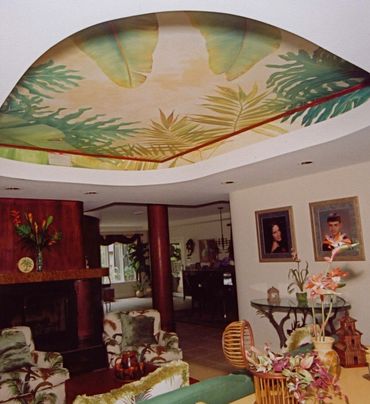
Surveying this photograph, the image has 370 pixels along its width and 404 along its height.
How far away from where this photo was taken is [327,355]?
5.74ft

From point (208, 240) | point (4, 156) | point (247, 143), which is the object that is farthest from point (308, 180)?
point (208, 240)

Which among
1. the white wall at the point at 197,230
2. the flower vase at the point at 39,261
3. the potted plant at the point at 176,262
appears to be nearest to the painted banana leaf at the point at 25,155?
the flower vase at the point at 39,261

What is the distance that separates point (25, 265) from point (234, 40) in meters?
4.14

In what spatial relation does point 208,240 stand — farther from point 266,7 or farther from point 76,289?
Result: point 266,7

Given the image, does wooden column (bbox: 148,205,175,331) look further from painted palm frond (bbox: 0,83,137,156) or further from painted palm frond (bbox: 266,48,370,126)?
painted palm frond (bbox: 266,48,370,126)

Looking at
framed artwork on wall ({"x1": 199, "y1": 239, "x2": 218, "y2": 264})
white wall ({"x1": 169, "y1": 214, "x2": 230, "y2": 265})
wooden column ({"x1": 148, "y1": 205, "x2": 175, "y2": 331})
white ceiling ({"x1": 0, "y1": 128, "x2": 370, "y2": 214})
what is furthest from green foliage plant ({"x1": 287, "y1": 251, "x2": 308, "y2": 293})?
framed artwork on wall ({"x1": 199, "y1": 239, "x2": 218, "y2": 264})

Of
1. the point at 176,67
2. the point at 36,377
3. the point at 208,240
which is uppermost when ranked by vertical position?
the point at 176,67

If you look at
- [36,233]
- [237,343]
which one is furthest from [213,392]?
[36,233]

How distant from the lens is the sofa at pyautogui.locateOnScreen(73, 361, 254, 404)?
5.88 ft

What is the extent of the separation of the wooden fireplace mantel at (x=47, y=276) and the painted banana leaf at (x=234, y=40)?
12.0 feet

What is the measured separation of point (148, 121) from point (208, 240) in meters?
8.80

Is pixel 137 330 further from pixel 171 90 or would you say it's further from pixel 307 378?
pixel 307 378

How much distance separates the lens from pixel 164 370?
2041 mm

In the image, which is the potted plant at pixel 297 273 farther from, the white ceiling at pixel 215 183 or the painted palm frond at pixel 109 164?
the painted palm frond at pixel 109 164
